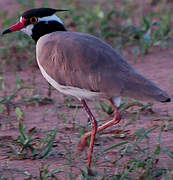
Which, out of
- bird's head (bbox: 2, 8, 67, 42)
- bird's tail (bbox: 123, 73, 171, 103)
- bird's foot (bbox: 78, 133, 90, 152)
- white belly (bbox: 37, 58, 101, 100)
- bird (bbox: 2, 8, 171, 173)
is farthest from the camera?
bird's head (bbox: 2, 8, 67, 42)

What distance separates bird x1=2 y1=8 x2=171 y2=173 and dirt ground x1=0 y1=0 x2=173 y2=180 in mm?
212

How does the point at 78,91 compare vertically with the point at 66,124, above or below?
above

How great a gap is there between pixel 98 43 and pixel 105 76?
43 cm

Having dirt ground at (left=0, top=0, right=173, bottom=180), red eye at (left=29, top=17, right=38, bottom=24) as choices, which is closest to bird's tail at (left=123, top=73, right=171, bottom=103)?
dirt ground at (left=0, top=0, right=173, bottom=180)

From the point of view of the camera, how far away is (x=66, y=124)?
5.20 meters

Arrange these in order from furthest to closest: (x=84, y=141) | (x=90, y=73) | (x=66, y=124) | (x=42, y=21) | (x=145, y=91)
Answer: (x=66, y=124) < (x=42, y=21) < (x=84, y=141) < (x=90, y=73) < (x=145, y=91)

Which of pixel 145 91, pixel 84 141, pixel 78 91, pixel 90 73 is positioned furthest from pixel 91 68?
pixel 84 141

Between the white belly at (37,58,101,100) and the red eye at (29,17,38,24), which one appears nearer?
the white belly at (37,58,101,100)

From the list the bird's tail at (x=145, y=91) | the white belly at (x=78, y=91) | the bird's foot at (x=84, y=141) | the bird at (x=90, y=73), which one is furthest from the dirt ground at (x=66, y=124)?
the bird's tail at (x=145, y=91)

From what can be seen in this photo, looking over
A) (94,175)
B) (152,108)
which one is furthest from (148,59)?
(94,175)

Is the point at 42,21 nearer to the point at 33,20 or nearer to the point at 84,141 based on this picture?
the point at 33,20

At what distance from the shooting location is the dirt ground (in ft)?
14.1

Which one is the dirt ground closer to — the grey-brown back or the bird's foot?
the bird's foot

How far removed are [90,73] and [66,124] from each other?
1.00 metres
